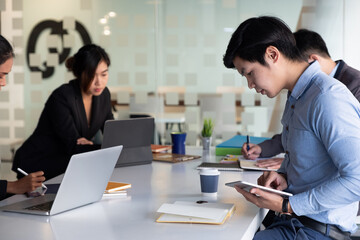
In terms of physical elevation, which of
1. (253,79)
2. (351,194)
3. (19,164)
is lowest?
(19,164)

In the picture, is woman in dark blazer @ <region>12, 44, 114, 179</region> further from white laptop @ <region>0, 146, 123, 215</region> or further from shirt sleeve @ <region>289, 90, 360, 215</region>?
shirt sleeve @ <region>289, 90, 360, 215</region>

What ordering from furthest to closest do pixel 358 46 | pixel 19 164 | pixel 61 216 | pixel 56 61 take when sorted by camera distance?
pixel 56 61, pixel 358 46, pixel 19 164, pixel 61 216

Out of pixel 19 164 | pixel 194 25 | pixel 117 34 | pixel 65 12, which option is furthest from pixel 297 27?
pixel 19 164

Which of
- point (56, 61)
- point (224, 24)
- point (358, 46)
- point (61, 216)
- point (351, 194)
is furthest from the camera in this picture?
point (56, 61)

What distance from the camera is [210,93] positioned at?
4.47 meters

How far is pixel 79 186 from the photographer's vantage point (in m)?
1.80

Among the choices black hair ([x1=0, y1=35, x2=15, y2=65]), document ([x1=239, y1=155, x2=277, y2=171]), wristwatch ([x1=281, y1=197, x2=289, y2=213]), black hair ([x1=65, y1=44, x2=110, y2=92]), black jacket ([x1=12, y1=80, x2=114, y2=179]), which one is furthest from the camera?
black hair ([x1=65, y1=44, x2=110, y2=92])

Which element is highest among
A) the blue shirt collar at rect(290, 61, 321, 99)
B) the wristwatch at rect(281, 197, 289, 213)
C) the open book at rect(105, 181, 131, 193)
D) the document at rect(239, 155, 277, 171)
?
the blue shirt collar at rect(290, 61, 321, 99)

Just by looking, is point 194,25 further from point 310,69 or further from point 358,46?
point 310,69

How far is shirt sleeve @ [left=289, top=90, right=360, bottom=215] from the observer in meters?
1.59

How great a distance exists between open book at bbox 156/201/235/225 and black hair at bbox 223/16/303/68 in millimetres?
529

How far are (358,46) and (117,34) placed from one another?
2.06m

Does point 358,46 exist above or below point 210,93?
above

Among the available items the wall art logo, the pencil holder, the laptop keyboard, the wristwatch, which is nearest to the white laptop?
the laptop keyboard
